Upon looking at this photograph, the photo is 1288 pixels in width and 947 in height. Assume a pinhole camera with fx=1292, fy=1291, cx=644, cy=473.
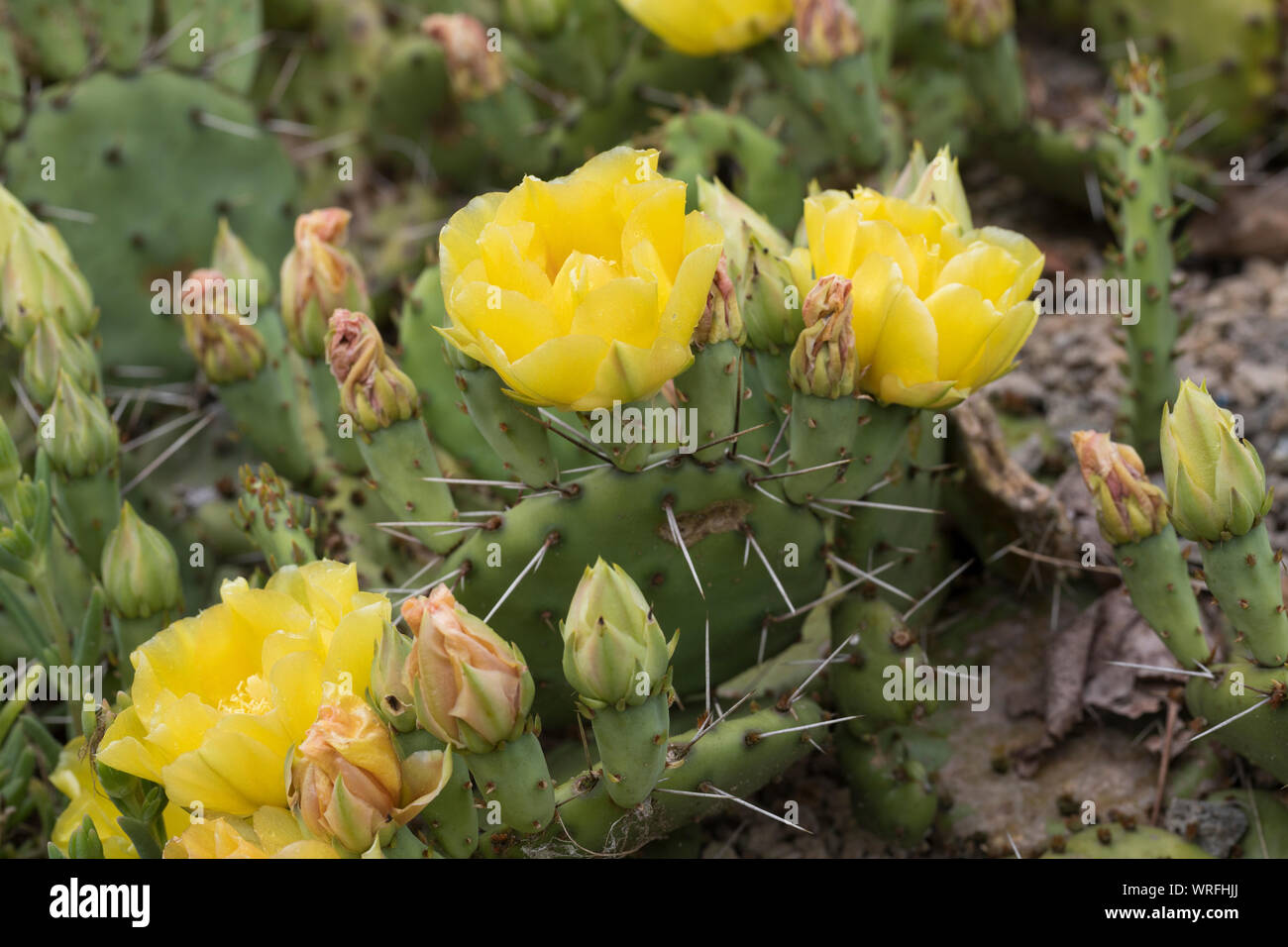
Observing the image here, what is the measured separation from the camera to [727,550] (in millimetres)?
1345

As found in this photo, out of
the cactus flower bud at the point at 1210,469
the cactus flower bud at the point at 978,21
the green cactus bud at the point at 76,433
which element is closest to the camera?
the cactus flower bud at the point at 1210,469

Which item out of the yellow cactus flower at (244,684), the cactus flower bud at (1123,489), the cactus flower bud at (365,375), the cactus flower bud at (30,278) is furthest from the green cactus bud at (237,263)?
the cactus flower bud at (1123,489)

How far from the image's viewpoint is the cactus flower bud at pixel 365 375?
4.29 feet

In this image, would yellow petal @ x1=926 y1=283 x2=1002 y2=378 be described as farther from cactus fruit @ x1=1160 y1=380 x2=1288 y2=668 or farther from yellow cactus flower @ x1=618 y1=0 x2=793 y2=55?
yellow cactus flower @ x1=618 y1=0 x2=793 y2=55

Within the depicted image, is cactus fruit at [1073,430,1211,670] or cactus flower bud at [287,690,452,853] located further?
cactus fruit at [1073,430,1211,670]

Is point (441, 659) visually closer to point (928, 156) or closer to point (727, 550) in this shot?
point (727, 550)

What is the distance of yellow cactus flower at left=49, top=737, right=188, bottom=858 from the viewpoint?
1253 mm

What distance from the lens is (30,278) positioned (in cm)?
149

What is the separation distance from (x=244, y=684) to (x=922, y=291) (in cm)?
73

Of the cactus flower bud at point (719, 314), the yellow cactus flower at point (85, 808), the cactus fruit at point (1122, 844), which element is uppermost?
the cactus flower bud at point (719, 314)

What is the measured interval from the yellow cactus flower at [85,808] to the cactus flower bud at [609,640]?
455 mm

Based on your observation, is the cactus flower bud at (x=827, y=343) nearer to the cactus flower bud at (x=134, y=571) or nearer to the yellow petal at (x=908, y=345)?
the yellow petal at (x=908, y=345)

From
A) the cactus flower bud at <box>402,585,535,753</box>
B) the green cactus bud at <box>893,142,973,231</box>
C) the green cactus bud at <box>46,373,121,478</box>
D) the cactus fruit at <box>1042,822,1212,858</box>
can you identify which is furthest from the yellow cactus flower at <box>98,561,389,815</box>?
the cactus fruit at <box>1042,822,1212,858</box>

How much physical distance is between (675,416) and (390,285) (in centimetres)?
114
